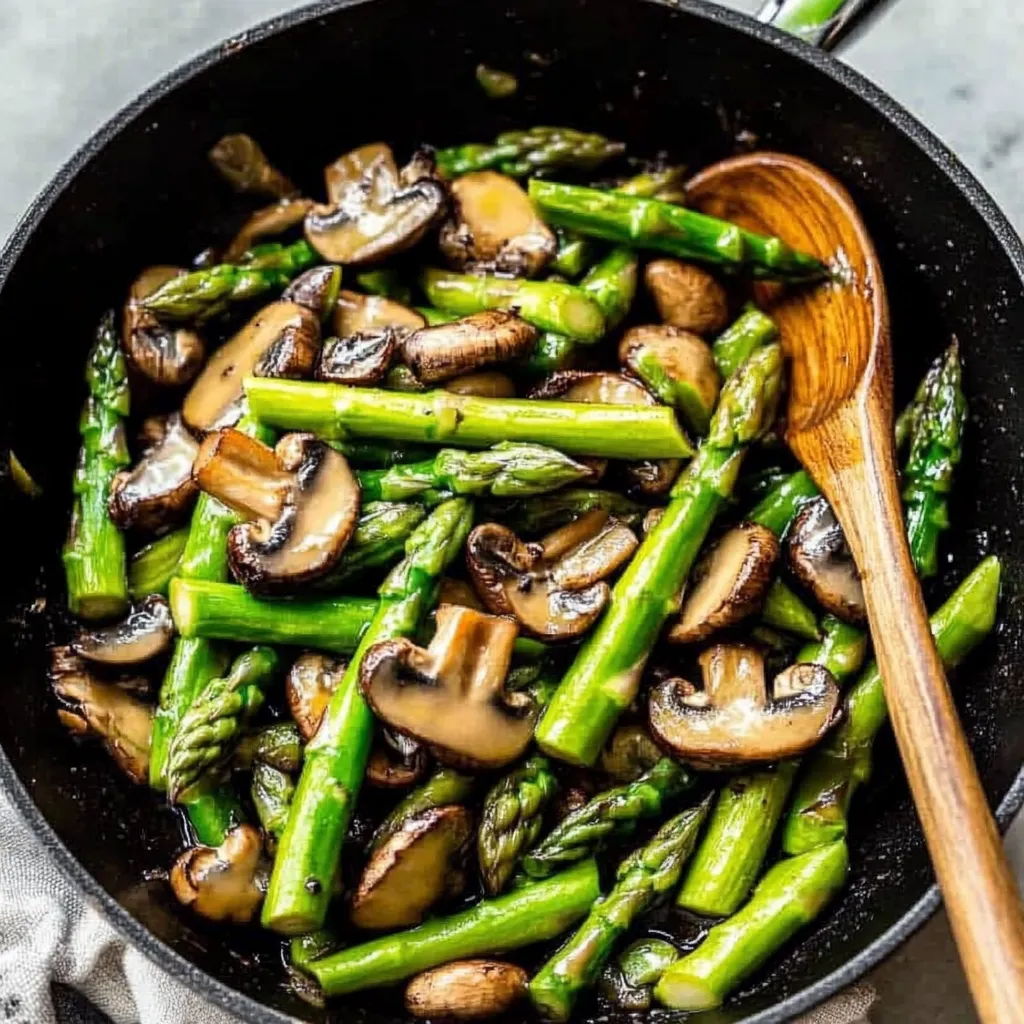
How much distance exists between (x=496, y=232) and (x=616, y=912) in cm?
163

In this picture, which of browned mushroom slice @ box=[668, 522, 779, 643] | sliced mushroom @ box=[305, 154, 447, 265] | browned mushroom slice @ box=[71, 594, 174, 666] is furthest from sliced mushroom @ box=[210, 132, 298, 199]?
browned mushroom slice @ box=[668, 522, 779, 643]

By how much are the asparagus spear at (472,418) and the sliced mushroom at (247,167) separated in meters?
0.75

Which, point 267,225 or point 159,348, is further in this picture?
point 267,225

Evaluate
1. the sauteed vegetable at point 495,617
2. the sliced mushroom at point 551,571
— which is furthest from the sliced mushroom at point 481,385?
the sliced mushroom at point 551,571

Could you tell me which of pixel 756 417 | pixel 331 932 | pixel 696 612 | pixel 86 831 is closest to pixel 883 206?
pixel 756 417

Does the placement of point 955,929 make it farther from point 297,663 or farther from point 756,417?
point 297,663

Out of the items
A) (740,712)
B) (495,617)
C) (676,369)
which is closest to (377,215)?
(676,369)

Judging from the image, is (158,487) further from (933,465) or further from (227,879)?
(933,465)

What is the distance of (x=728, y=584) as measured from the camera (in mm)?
A: 2988

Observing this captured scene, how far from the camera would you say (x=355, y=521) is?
117 inches

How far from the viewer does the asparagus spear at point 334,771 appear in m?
2.80

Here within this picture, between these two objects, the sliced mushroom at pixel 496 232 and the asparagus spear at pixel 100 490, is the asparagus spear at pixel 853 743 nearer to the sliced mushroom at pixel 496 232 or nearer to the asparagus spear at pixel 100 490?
the sliced mushroom at pixel 496 232

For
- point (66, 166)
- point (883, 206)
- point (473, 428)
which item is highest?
point (883, 206)

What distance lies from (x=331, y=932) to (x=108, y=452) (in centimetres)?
123
